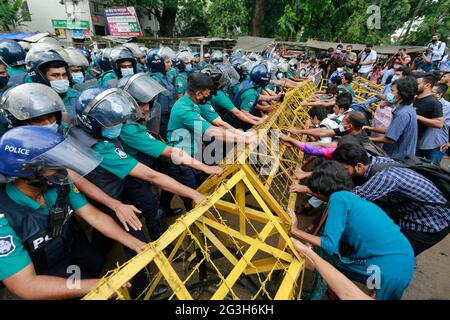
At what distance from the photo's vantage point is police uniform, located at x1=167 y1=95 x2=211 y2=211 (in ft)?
10.1

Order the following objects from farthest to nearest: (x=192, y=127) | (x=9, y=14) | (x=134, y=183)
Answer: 1. (x=9, y=14)
2. (x=192, y=127)
3. (x=134, y=183)

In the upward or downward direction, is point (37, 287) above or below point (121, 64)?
below

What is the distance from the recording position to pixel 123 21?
24.3 meters

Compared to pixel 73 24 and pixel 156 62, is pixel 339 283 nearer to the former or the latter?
pixel 156 62

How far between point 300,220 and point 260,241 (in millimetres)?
2440

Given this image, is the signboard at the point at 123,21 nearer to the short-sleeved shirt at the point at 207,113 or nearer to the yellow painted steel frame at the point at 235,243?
the short-sleeved shirt at the point at 207,113

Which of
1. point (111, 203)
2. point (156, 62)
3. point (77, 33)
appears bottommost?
point (111, 203)

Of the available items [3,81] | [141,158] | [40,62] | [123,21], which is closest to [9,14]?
[123,21]

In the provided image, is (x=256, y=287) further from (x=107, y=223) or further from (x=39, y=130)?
(x=39, y=130)

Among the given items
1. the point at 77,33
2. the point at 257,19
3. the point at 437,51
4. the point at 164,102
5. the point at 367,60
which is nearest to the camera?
the point at 164,102

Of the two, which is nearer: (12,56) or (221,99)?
(221,99)

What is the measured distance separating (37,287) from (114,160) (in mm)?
1047

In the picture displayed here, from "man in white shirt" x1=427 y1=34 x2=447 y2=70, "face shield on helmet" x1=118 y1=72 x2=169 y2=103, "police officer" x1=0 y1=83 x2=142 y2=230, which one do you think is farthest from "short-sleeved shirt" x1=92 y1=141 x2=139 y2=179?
"man in white shirt" x1=427 y1=34 x2=447 y2=70
